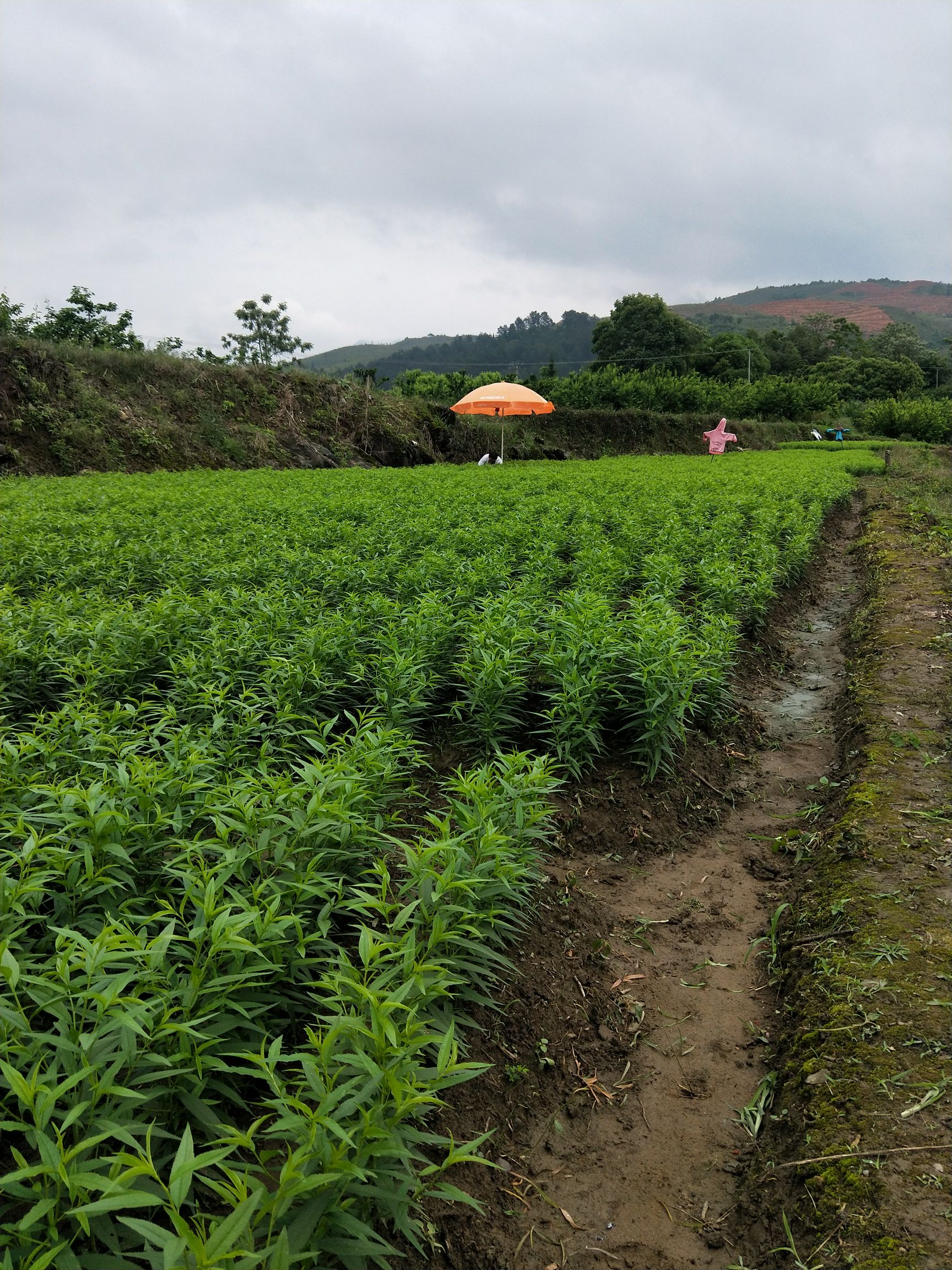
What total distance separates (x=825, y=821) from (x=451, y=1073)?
320 centimetres

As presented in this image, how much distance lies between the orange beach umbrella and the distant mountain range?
54.3m

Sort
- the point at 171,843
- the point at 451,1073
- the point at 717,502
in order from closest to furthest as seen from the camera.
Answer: the point at 451,1073, the point at 171,843, the point at 717,502

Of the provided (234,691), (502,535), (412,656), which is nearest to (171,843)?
(234,691)

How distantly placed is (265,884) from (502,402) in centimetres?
2470

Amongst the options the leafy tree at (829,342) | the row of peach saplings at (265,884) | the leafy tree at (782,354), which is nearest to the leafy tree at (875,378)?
the leafy tree at (782,354)

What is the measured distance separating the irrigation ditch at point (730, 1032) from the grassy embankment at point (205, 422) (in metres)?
19.0

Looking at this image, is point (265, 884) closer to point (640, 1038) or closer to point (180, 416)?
point (640, 1038)

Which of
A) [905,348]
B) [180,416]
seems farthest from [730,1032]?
[905,348]

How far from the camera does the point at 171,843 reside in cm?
266

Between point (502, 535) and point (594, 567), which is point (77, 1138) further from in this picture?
point (502, 535)

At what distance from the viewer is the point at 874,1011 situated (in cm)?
274

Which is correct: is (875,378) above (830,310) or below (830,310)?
below

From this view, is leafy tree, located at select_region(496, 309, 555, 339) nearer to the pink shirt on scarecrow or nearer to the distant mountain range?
the distant mountain range

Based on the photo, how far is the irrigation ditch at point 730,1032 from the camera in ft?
7.07
